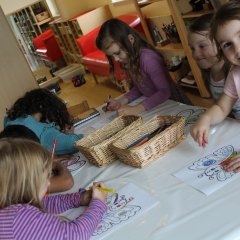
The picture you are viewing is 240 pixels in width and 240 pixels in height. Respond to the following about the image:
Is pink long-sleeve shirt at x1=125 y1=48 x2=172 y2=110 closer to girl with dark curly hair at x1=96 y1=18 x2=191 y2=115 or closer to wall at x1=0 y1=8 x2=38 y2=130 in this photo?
girl with dark curly hair at x1=96 y1=18 x2=191 y2=115

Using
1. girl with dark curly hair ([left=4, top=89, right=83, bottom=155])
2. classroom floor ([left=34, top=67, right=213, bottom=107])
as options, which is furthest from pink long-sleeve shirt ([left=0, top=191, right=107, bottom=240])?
classroom floor ([left=34, top=67, right=213, bottom=107])

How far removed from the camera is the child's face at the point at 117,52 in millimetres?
1790

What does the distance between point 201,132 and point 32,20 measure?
7553mm

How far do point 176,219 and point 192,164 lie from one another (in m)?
0.25

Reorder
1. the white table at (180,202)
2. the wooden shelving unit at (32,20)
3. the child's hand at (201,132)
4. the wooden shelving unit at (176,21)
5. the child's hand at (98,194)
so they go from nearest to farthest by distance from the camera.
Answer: the white table at (180,202)
the child's hand at (98,194)
the child's hand at (201,132)
the wooden shelving unit at (176,21)
the wooden shelving unit at (32,20)

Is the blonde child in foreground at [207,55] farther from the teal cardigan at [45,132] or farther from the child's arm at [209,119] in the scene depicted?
the teal cardigan at [45,132]

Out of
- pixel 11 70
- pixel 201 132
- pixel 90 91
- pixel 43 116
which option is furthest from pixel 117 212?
pixel 90 91

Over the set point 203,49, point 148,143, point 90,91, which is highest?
point 203,49

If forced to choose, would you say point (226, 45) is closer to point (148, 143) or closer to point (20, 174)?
point (148, 143)

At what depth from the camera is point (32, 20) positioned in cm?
796

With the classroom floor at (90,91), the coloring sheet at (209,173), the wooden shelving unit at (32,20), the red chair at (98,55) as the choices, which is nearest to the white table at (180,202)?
the coloring sheet at (209,173)

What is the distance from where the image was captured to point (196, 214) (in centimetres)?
83

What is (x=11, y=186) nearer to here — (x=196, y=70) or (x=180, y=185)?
(x=180, y=185)

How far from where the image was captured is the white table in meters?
0.78
